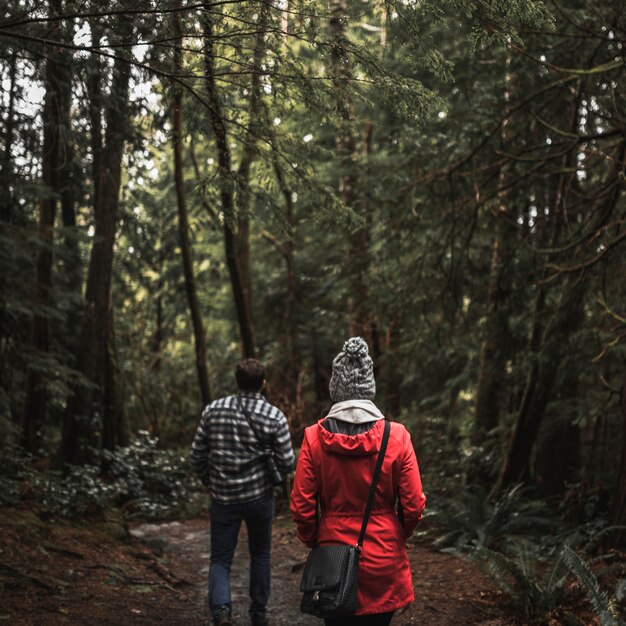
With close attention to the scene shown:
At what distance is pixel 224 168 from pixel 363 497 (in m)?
4.09

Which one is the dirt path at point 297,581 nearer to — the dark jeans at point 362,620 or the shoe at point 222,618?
the shoe at point 222,618

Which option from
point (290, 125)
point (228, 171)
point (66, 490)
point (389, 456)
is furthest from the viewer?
point (290, 125)

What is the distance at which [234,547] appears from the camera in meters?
5.30

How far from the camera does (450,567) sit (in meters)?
7.30

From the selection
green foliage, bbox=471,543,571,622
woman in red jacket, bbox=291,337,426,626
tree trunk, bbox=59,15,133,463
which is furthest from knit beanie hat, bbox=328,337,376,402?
tree trunk, bbox=59,15,133,463

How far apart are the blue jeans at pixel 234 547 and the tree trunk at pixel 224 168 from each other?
10.2 feet

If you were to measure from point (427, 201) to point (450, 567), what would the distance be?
469 centimetres

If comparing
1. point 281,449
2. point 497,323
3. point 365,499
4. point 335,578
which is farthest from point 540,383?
point 335,578

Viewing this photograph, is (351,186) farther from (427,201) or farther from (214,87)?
(214,87)

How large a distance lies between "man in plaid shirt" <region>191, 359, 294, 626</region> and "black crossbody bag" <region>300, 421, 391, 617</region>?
1.75 metres

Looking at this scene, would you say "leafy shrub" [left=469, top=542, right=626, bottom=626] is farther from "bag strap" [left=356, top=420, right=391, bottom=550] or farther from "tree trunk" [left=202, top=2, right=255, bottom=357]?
"tree trunk" [left=202, top=2, right=255, bottom=357]

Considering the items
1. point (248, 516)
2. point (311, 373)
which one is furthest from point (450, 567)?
point (311, 373)

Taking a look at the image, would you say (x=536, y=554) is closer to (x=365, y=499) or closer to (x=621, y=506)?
(x=621, y=506)

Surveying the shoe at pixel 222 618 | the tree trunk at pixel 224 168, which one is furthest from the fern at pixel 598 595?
the tree trunk at pixel 224 168
